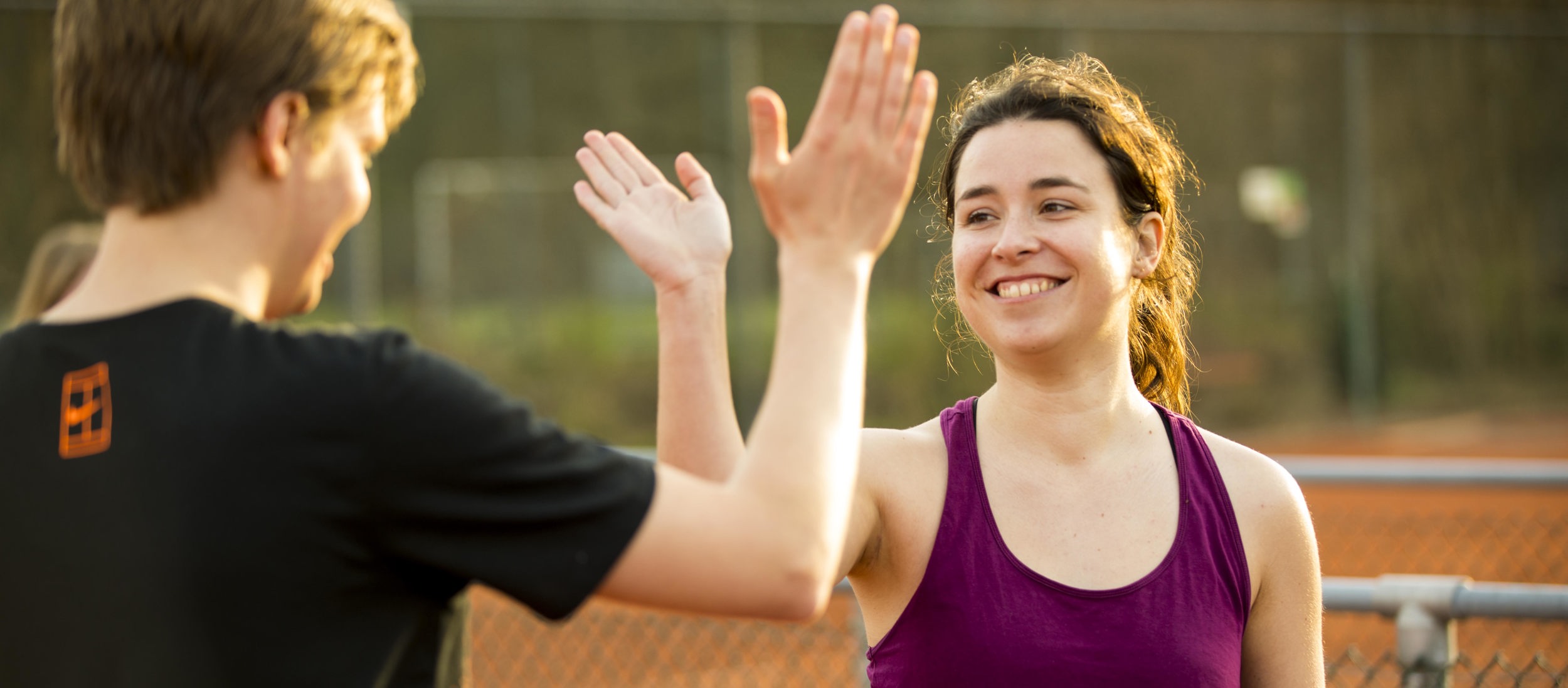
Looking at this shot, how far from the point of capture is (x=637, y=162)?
1825 mm

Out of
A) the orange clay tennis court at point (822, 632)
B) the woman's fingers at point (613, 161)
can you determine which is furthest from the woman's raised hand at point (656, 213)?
the orange clay tennis court at point (822, 632)

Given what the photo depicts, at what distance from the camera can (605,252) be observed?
39.8ft

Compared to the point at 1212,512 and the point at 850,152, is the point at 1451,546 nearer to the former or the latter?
the point at 1212,512

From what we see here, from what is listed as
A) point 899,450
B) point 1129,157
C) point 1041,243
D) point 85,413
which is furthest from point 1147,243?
point 85,413

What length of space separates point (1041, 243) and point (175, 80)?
1.30 metres

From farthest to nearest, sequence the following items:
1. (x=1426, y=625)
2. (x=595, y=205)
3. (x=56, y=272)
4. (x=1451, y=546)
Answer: (x=1451, y=546)
(x=56, y=272)
(x=1426, y=625)
(x=595, y=205)

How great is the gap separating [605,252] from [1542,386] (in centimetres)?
1047

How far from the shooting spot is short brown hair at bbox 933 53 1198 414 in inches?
82.0

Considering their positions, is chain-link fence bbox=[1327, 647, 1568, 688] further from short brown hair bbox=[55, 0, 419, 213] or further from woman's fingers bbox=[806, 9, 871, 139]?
short brown hair bbox=[55, 0, 419, 213]

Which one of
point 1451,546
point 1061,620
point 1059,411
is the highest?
point 1059,411

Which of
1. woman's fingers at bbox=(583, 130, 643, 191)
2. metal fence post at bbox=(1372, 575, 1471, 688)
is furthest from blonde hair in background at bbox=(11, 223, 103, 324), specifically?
metal fence post at bbox=(1372, 575, 1471, 688)

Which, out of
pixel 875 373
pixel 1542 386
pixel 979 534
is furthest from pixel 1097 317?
pixel 1542 386

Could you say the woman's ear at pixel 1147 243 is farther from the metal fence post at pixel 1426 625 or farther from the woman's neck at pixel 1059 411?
the metal fence post at pixel 1426 625

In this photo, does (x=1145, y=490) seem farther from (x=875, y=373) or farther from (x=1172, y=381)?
(x=875, y=373)
